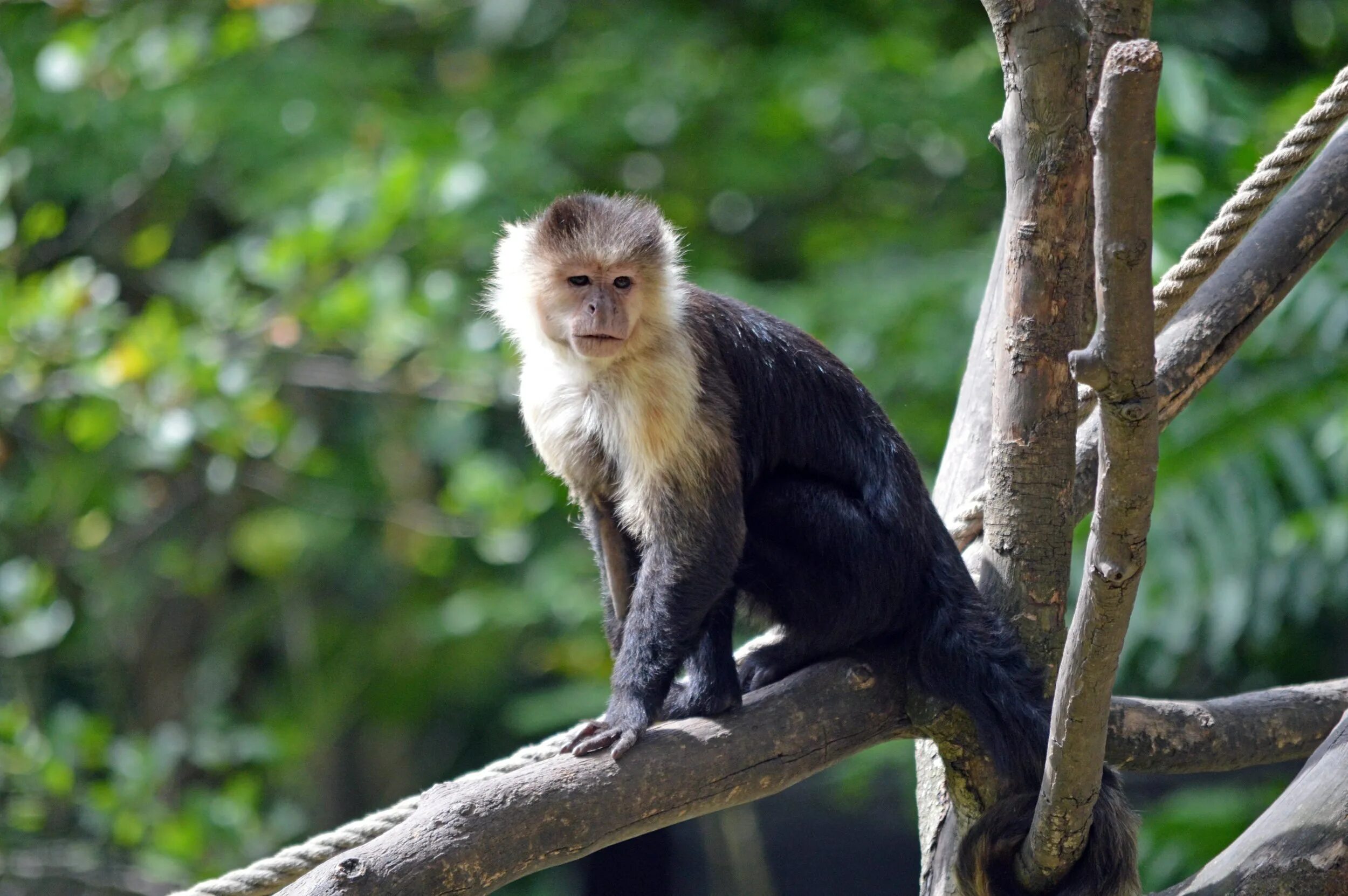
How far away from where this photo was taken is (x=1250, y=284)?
3.11 meters

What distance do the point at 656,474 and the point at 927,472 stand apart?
3.45 metres

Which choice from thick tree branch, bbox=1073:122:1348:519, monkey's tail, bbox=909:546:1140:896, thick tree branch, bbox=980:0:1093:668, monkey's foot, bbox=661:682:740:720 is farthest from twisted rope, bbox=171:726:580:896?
thick tree branch, bbox=1073:122:1348:519

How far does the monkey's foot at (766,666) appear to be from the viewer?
10.6 feet

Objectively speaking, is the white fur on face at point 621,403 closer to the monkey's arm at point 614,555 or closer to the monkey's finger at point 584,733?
the monkey's arm at point 614,555

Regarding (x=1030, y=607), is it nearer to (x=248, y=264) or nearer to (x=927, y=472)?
(x=927, y=472)

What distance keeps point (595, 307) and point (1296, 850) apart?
201 cm

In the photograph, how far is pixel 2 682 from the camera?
735cm

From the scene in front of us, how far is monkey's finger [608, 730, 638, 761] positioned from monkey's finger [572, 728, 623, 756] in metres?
0.02

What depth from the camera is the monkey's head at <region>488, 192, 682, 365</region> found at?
10.9 ft

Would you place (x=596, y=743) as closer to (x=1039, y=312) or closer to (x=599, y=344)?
(x=599, y=344)

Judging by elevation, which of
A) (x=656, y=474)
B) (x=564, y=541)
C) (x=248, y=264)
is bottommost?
(x=564, y=541)

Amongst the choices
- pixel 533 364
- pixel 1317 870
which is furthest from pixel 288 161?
pixel 1317 870

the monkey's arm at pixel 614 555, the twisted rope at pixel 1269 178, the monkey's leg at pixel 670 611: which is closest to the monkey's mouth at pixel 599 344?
the monkey's arm at pixel 614 555

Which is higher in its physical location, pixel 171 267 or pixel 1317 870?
pixel 171 267
